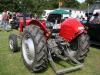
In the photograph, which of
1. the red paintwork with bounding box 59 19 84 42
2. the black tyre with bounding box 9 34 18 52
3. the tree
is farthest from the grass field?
the tree

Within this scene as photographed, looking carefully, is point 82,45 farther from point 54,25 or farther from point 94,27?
point 94,27

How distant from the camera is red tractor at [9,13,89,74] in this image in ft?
19.6

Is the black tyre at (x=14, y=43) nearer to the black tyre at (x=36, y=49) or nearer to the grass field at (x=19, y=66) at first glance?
the grass field at (x=19, y=66)

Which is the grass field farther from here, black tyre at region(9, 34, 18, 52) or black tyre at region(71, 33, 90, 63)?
black tyre at region(71, 33, 90, 63)

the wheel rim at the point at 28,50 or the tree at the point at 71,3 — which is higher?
the wheel rim at the point at 28,50

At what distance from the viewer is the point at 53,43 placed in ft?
22.8

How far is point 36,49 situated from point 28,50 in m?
0.82

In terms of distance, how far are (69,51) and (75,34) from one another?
61 centimetres

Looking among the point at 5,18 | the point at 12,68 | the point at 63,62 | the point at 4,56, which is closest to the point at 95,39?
the point at 63,62

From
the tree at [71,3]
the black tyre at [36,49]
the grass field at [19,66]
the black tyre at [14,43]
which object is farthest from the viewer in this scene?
the tree at [71,3]

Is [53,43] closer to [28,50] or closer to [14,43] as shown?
[28,50]

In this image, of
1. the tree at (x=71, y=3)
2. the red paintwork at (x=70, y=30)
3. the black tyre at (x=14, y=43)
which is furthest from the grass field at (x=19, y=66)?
the tree at (x=71, y=3)

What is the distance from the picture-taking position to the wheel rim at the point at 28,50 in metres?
6.34

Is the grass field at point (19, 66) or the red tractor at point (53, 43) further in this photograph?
the grass field at point (19, 66)
